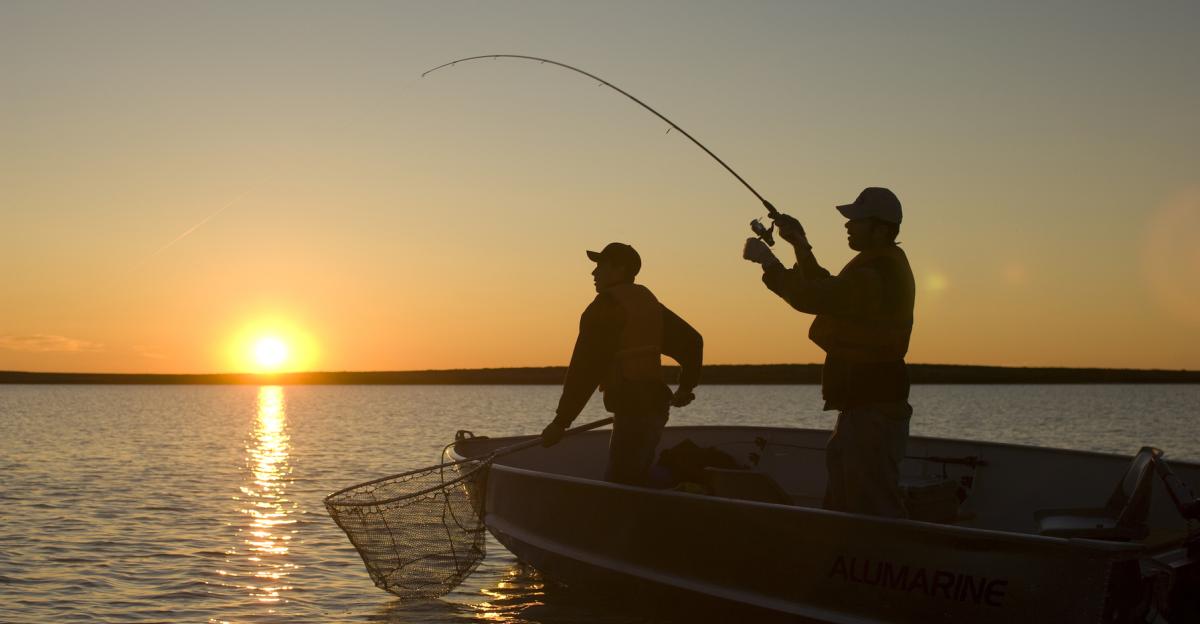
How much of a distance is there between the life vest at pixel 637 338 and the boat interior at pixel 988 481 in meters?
0.78

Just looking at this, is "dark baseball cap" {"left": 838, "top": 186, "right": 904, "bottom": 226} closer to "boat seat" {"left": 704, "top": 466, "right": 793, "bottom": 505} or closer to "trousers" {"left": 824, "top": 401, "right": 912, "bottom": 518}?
"trousers" {"left": 824, "top": 401, "right": 912, "bottom": 518}

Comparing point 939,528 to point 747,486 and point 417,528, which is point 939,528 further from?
point 417,528

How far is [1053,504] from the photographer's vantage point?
8320 millimetres

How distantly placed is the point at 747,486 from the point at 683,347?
3.30 ft

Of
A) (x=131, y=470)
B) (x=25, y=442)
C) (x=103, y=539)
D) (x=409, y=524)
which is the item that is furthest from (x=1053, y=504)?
(x=25, y=442)

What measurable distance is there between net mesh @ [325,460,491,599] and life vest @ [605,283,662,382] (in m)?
1.63

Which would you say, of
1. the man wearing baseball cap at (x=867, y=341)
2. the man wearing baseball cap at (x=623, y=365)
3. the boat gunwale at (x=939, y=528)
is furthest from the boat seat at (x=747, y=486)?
the man wearing baseball cap at (x=867, y=341)

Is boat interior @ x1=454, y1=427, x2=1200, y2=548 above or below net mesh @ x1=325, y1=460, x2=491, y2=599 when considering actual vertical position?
above

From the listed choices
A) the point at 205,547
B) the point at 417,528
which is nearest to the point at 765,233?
the point at 417,528

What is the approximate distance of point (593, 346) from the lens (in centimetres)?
729

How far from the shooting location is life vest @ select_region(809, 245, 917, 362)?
5.88 meters

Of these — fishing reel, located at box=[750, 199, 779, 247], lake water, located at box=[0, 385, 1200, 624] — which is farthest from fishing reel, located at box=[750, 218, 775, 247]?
lake water, located at box=[0, 385, 1200, 624]

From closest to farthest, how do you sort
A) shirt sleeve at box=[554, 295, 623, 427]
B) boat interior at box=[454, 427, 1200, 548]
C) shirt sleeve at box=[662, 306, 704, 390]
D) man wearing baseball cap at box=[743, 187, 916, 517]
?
man wearing baseball cap at box=[743, 187, 916, 517] → boat interior at box=[454, 427, 1200, 548] → shirt sleeve at box=[554, 295, 623, 427] → shirt sleeve at box=[662, 306, 704, 390]

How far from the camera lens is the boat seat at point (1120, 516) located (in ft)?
19.3
